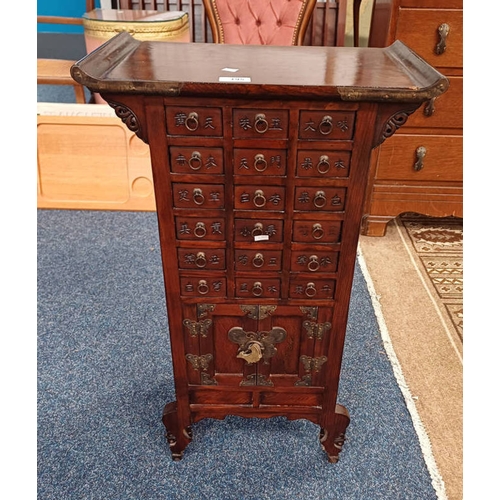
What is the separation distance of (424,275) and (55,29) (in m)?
3.53

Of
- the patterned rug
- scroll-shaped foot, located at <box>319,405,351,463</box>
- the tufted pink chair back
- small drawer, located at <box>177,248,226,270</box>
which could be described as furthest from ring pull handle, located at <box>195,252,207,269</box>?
the tufted pink chair back

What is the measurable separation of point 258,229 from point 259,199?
0.07 m

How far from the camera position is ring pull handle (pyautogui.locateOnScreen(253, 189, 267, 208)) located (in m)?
1.07

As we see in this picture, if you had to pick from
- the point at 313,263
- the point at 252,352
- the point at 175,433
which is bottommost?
the point at 175,433

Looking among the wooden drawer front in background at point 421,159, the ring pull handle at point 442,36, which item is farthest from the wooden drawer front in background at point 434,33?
the wooden drawer front in background at point 421,159

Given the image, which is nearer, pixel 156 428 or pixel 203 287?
pixel 203 287

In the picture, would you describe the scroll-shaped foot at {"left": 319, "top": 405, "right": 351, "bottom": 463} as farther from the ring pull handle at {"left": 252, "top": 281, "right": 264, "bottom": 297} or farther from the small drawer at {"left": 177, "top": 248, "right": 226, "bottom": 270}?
the small drawer at {"left": 177, "top": 248, "right": 226, "bottom": 270}

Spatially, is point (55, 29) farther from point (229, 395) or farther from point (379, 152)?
point (229, 395)

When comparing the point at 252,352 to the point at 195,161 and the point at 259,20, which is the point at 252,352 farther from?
the point at 259,20

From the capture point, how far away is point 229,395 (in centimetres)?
136

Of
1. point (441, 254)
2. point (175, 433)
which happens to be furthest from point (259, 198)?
point (441, 254)

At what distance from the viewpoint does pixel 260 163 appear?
1035 mm

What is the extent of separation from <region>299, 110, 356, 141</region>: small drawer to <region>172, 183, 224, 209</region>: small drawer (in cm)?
21

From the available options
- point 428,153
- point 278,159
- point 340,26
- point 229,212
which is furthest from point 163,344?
point 340,26
